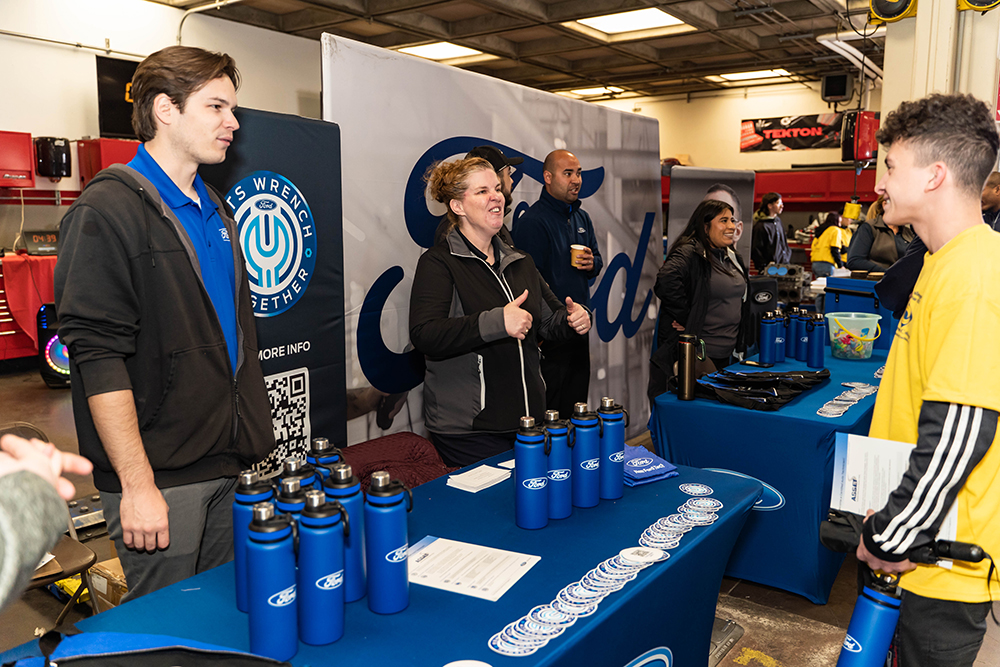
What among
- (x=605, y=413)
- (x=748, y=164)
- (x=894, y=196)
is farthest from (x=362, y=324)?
(x=748, y=164)

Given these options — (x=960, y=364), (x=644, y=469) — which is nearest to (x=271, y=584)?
(x=644, y=469)

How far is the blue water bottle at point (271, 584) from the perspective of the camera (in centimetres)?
102

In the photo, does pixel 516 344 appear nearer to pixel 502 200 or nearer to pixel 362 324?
pixel 502 200

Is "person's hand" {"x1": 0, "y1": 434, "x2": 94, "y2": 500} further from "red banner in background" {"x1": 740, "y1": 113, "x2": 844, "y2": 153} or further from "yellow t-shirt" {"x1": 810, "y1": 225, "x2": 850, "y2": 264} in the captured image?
"red banner in background" {"x1": 740, "y1": 113, "x2": 844, "y2": 153}

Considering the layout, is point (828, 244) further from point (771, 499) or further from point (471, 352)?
point (471, 352)

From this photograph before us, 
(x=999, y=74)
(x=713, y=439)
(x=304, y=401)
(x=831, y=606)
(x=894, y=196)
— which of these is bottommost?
(x=831, y=606)

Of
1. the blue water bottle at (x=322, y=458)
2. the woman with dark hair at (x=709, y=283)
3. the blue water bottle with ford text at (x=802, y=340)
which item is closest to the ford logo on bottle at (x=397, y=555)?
the blue water bottle at (x=322, y=458)

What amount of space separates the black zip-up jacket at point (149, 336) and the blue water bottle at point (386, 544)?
0.66 meters

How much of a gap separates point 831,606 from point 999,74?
10.8 ft

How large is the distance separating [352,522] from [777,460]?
6.42 ft

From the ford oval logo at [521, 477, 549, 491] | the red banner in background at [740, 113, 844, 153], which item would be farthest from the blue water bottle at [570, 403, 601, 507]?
the red banner in background at [740, 113, 844, 153]

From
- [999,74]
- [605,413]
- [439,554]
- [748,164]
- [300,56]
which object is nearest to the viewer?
[439,554]

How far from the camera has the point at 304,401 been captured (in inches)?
98.3

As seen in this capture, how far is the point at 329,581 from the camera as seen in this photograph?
1080 mm
